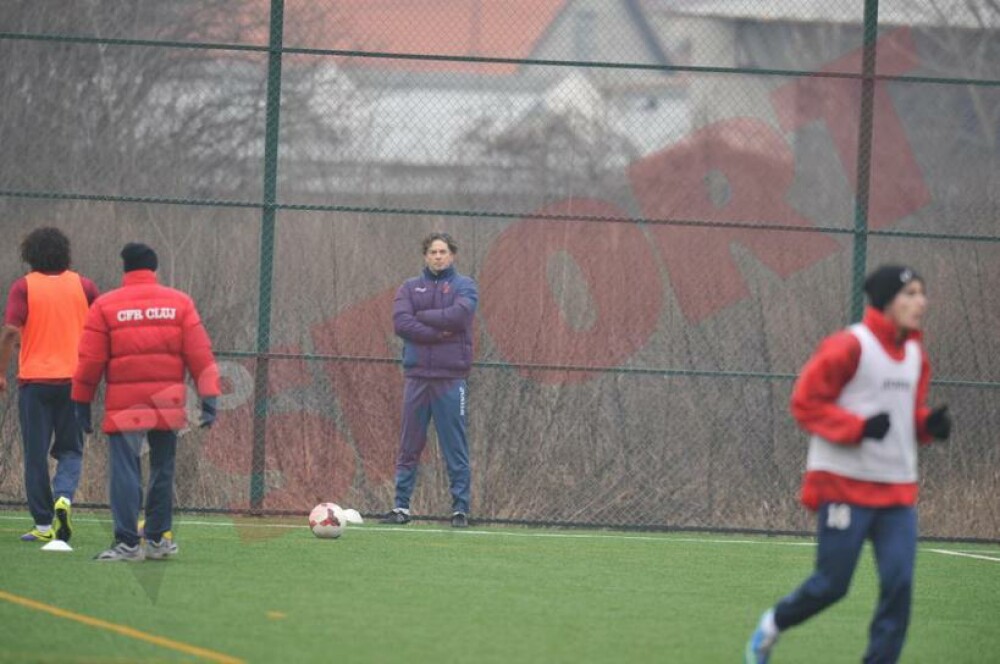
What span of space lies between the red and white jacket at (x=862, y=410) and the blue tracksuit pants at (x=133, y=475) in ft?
14.5

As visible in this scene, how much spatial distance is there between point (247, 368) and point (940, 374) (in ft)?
18.6

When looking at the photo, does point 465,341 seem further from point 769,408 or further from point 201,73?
point 201,73

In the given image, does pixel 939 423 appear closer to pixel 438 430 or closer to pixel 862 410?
pixel 862 410

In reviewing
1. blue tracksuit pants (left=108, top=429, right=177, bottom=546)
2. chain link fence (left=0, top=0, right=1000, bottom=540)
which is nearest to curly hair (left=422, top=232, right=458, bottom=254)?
chain link fence (left=0, top=0, right=1000, bottom=540)

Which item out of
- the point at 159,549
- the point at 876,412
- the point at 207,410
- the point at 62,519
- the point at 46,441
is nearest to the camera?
the point at 876,412

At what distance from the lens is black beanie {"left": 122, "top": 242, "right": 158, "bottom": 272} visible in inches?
398

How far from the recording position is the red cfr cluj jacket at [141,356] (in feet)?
32.9

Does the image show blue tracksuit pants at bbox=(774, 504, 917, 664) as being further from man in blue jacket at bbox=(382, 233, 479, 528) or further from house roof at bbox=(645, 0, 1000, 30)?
house roof at bbox=(645, 0, 1000, 30)

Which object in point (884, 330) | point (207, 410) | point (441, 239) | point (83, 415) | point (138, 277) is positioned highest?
point (441, 239)

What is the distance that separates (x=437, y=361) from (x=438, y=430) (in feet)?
1.72

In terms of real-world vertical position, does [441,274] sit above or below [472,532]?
above

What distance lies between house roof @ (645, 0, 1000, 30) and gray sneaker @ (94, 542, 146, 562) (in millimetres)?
11903

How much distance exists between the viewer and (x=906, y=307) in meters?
7.10

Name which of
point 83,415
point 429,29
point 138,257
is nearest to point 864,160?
point 429,29
